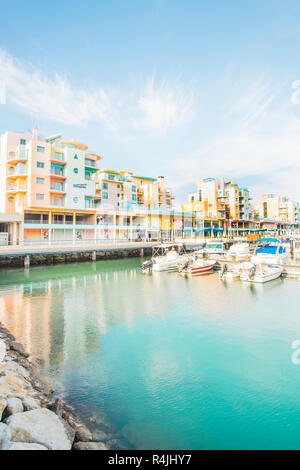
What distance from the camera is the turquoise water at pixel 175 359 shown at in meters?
6.18

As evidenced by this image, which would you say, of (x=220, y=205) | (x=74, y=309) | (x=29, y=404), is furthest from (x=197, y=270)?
(x=220, y=205)

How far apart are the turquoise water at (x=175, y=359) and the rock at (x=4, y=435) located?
2085mm

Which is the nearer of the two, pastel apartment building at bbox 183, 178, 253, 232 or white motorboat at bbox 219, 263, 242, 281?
white motorboat at bbox 219, 263, 242, 281

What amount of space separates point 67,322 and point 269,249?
26.9m

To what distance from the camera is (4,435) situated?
4.67 metres

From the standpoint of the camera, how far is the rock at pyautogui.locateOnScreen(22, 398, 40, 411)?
5788mm

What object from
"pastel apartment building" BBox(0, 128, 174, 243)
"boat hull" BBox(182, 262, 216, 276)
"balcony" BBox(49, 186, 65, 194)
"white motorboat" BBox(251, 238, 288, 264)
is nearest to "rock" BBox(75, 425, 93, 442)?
"boat hull" BBox(182, 262, 216, 276)

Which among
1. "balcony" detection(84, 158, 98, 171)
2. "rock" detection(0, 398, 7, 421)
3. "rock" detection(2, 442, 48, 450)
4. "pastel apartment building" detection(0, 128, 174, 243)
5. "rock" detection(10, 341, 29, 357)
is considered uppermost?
"balcony" detection(84, 158, 98, 171)

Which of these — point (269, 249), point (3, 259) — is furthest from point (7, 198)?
point (269, 249)

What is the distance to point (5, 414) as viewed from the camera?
212 inches

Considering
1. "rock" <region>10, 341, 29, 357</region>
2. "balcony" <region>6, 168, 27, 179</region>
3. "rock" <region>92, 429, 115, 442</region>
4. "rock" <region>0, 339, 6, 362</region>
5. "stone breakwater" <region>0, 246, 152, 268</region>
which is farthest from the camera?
"balcony" <region>6, 168, 27, 179</region>

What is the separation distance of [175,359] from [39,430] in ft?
18.0

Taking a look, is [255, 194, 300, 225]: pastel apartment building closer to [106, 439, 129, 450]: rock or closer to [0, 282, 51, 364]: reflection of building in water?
[0, 282, 51, 364]: reflection of building in water
